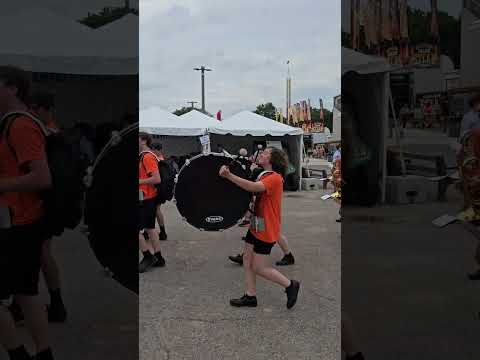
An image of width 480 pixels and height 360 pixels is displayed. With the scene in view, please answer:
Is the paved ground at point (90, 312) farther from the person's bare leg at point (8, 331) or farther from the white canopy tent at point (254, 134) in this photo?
the white canopy tent at point (254, 134)

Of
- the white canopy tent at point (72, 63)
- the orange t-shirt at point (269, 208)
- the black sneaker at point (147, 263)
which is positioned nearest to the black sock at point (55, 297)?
the white canopy tent at point (72, 63)

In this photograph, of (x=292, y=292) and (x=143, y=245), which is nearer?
(x=292, y=292)

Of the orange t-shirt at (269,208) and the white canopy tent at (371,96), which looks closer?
the white canopy tent at (371,96)

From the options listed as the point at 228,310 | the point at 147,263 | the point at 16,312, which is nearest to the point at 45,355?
the point at 16,312

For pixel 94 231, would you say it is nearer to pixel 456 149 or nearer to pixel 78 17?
pixel 78 17

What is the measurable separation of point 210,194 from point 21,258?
2850 millimetres

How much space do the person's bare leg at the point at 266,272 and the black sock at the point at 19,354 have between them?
2609 millimetres

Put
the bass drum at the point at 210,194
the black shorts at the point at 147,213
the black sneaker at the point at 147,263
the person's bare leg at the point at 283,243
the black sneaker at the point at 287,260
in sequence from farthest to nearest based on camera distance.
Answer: the black sneaker at the point at 287,260 < the person's bare leg at the point at 283,243 < the black shorts at the point at 147,213 < the black sneaker at the point at 147,263 < the bass drum at the point at 210,194

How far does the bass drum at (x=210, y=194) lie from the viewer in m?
4.73

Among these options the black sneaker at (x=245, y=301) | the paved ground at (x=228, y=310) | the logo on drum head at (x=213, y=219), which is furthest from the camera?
the logo on drum head at (x=213, y=219)

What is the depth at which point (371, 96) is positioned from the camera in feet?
7.10

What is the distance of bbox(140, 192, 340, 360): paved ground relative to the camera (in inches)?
143

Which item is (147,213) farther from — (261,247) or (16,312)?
(16,312)

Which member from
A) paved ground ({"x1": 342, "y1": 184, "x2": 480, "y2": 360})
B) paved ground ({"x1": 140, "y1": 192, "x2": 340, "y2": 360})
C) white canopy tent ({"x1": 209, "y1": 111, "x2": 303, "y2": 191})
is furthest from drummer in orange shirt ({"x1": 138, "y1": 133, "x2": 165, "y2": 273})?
white canopy tent ({"x1": 209, "y1": 111, "x2": 303, "y2": 191})
